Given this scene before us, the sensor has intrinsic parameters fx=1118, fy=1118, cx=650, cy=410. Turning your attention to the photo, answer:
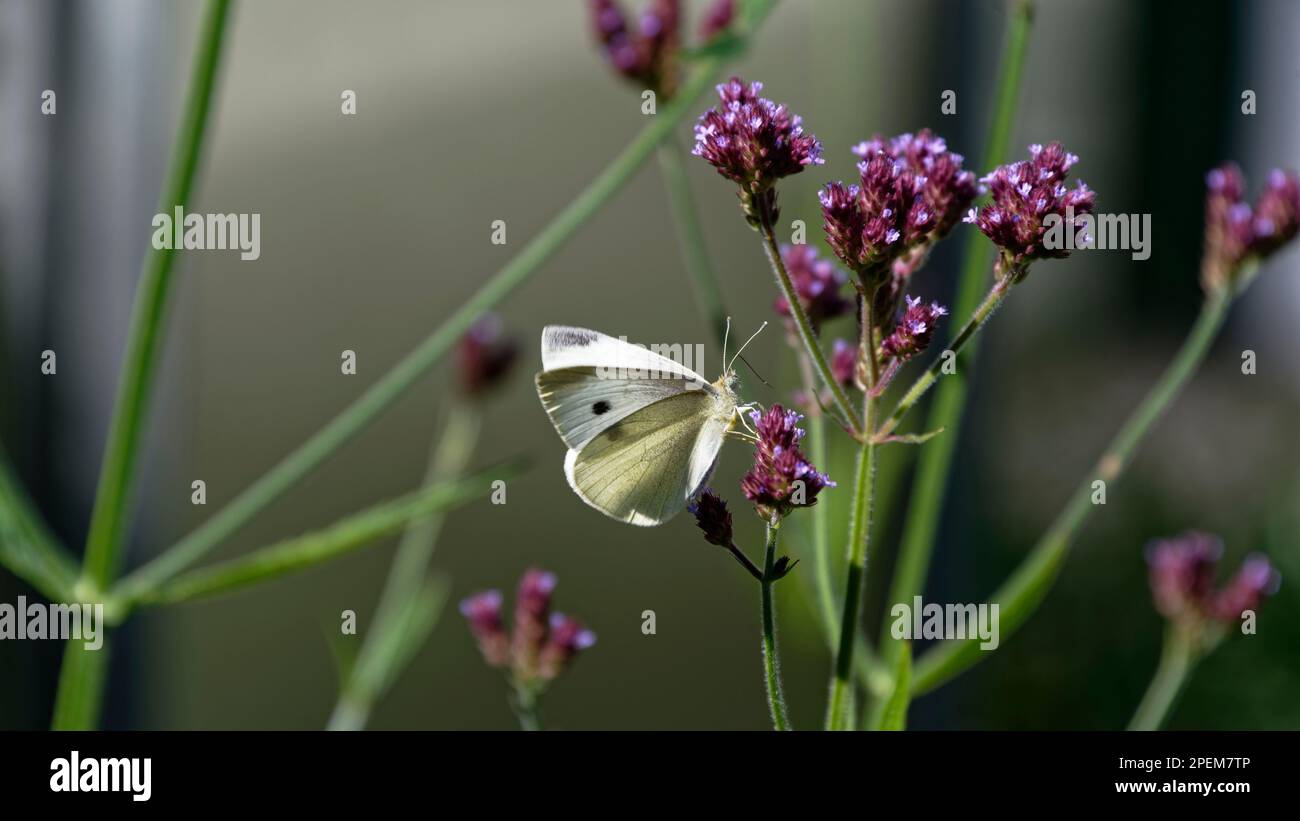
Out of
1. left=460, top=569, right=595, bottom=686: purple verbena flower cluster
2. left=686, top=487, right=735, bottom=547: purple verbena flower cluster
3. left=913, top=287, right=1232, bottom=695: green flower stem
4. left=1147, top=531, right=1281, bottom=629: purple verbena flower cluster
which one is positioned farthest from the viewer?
left=1147, top=531, right=1281, bottom=629: purple verbena flower cluster

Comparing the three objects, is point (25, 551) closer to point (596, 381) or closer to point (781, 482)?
point (596, 381)

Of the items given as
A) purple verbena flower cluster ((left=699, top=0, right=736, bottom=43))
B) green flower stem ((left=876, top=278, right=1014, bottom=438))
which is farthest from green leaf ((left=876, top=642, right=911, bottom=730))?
purple verbena flower cluster ((left=699, top=0, right=736, bottom=43))

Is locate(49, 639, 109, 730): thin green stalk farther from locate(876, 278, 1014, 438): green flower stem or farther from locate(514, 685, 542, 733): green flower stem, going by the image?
locate(876, 278, 1014, 438): green flower stem

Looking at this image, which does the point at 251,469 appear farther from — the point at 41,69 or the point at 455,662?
the point at 41,69

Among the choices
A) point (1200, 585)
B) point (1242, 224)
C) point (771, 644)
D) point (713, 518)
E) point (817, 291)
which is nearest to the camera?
point (771, 644)

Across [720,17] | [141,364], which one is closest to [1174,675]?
[720,17]

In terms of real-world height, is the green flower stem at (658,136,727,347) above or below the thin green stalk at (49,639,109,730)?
above
